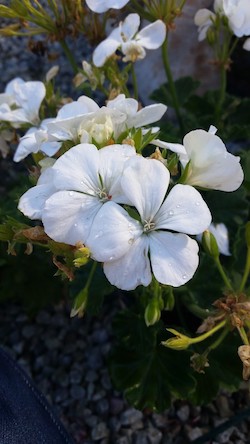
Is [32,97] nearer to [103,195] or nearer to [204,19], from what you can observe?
[204,19]

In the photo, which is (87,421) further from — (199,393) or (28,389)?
(28,389)

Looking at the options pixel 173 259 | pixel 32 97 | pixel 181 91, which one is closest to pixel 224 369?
pixel 173 259

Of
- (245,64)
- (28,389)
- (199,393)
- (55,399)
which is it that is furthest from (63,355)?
(245,64)

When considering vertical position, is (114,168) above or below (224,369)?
above

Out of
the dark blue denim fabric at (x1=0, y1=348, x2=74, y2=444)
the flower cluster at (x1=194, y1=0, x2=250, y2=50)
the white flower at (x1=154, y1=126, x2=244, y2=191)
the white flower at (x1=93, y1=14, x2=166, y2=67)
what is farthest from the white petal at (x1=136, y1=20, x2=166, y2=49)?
the dark blue denim fabric at (x1=0, y1=348, x2=74, y2=444)

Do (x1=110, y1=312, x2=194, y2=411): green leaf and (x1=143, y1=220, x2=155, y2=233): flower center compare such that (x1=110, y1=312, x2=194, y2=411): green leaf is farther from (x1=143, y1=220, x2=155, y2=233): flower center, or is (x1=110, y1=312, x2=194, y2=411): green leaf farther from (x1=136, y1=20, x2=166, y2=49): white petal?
(x1=136, y1=20, x2=166, y2=49): white petal
